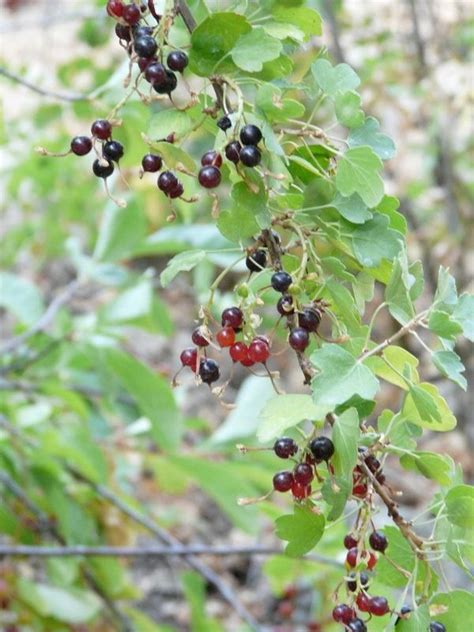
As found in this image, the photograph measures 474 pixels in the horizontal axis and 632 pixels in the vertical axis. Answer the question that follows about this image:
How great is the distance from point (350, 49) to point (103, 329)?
191cm

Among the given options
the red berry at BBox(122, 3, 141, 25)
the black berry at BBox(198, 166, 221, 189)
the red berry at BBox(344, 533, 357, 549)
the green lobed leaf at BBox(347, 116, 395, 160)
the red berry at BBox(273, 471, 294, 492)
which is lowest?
the red berry at BBox(344, 533, 357, 549)

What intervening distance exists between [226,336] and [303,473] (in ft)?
0.31

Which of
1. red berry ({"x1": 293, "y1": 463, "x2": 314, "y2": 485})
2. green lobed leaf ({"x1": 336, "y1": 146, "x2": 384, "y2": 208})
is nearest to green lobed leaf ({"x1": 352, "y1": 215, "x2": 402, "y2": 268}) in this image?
green lobed leaf ({"x1": 336, "y1": 146, "x2": 384, "y2": 208})

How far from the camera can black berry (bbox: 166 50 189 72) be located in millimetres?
587

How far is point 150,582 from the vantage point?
2.87 m

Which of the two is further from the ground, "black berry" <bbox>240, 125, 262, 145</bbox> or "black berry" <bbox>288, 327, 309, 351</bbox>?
"black berry" <bbox>240, 125, 262, 145</bbox>

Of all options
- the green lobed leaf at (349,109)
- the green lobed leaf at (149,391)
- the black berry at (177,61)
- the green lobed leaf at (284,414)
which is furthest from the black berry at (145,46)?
the green lobed leaf at (149,391)

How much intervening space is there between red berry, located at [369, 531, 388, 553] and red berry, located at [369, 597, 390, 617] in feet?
0.11

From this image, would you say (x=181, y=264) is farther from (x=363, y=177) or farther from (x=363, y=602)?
(x=363, y=602)

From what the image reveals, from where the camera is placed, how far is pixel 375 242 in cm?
59

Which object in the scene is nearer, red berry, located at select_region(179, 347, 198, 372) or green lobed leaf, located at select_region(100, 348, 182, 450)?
red berry, located at select_region(179, 347, 198, 372)

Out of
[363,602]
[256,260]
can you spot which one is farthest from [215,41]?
[363,602]

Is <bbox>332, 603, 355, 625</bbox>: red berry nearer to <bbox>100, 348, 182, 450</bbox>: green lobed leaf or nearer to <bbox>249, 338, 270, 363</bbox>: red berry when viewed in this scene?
<bbox>249, 338, 270, 363</bbox>: red berry

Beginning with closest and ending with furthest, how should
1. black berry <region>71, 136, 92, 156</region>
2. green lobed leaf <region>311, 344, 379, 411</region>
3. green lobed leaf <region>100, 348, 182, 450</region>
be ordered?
1. green lobed leaf <region>311, 344, 379, 411</region>
2. black berry <region>71, 136, 92, 156</region>
3. green lobed leaf <region>100, 348, 182, 450</region>
